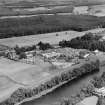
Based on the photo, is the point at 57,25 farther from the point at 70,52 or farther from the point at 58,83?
the point at 58,83

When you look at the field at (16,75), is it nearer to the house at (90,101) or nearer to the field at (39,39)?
the house at (90,101)

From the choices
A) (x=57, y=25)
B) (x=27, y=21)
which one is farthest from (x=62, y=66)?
(x=27, y=21)

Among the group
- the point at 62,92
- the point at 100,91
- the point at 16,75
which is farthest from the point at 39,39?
the point at 100,91

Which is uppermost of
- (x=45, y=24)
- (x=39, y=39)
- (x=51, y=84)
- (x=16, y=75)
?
(x=45, y=24)

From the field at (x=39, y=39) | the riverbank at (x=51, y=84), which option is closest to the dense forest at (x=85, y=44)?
the field at (x=39, y=39)

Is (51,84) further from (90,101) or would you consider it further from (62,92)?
(90,101)

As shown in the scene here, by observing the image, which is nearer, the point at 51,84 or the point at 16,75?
the point at 51,84

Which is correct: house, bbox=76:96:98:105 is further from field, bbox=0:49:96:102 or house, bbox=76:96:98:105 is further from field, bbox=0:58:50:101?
field, bbox=0:58:50:101
